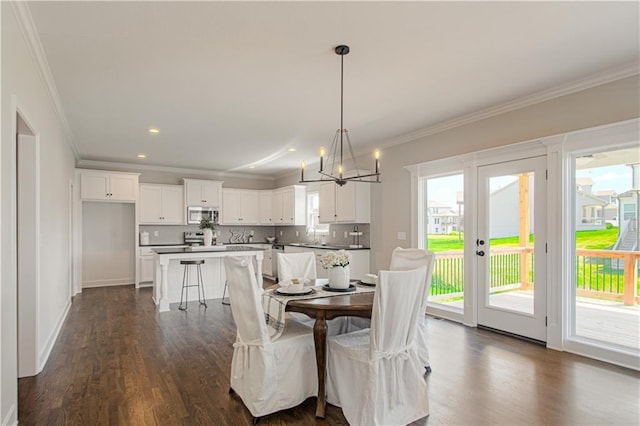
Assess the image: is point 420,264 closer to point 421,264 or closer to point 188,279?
point 421,264

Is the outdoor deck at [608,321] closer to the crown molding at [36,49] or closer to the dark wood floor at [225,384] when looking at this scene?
the dark wood floor at [225,384]

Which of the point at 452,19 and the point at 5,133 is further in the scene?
the point at 452,19

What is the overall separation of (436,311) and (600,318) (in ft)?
6.32

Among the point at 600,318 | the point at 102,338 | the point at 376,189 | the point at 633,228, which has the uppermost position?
the point at 376,189

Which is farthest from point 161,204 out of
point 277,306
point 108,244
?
point 277,306

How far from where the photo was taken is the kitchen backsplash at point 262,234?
7.06 m

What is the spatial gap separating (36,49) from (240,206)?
249 inches

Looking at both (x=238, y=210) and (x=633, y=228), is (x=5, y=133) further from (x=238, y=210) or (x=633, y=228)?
(x=238, y=210)

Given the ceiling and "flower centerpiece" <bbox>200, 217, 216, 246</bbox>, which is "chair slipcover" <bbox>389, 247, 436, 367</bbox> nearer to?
the ceiling

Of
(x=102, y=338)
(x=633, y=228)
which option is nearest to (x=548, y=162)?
(x=633, y=228)

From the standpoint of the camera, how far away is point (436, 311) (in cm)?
513

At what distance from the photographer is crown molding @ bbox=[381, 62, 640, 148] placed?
3242 millimetres

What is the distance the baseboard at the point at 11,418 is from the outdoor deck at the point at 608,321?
181 inches

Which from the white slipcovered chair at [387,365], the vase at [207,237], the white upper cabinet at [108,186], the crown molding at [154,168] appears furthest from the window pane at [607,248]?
the white upper cabinet at [108,186]
